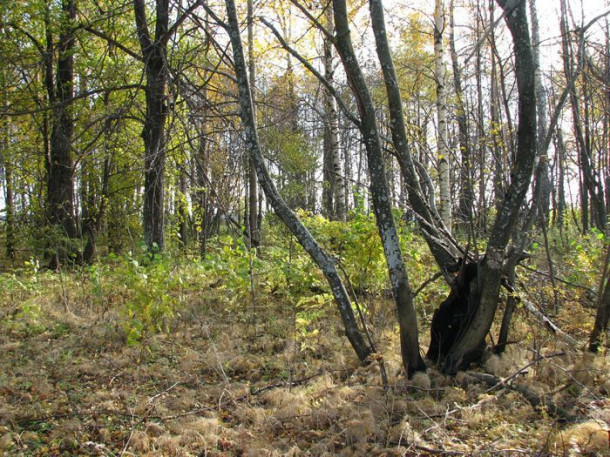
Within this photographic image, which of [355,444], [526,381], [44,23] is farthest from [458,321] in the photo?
[44,23]

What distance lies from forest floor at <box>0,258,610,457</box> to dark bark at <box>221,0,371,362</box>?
442 millimetres

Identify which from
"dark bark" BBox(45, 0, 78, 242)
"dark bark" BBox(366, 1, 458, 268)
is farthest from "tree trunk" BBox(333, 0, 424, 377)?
"dark bark" BBox(45, 0, 78, 242)

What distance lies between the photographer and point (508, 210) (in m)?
3.36

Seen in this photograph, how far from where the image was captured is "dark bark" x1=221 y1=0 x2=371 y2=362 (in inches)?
148

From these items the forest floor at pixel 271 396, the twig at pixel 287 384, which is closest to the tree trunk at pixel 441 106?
the forest floor at pixel 271 396

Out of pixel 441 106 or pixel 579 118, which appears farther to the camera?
pixel 441 106

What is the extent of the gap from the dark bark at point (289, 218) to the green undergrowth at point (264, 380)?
438 millimetres

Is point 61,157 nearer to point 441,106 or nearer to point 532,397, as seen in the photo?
point 441,106

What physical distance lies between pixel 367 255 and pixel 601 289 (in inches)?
88.3

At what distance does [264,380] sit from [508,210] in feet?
8.67

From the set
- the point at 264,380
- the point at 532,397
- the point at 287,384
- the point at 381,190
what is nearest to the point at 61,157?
Answer: the point at 264,380

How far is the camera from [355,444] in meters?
2.84

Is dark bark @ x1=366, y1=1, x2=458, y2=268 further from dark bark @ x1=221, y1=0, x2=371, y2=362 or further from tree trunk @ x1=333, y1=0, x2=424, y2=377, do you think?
dark bark @ x1=221, y1=0, x2=371, y2=362

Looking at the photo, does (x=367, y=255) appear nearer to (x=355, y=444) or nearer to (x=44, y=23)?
(x=355, y=444)
